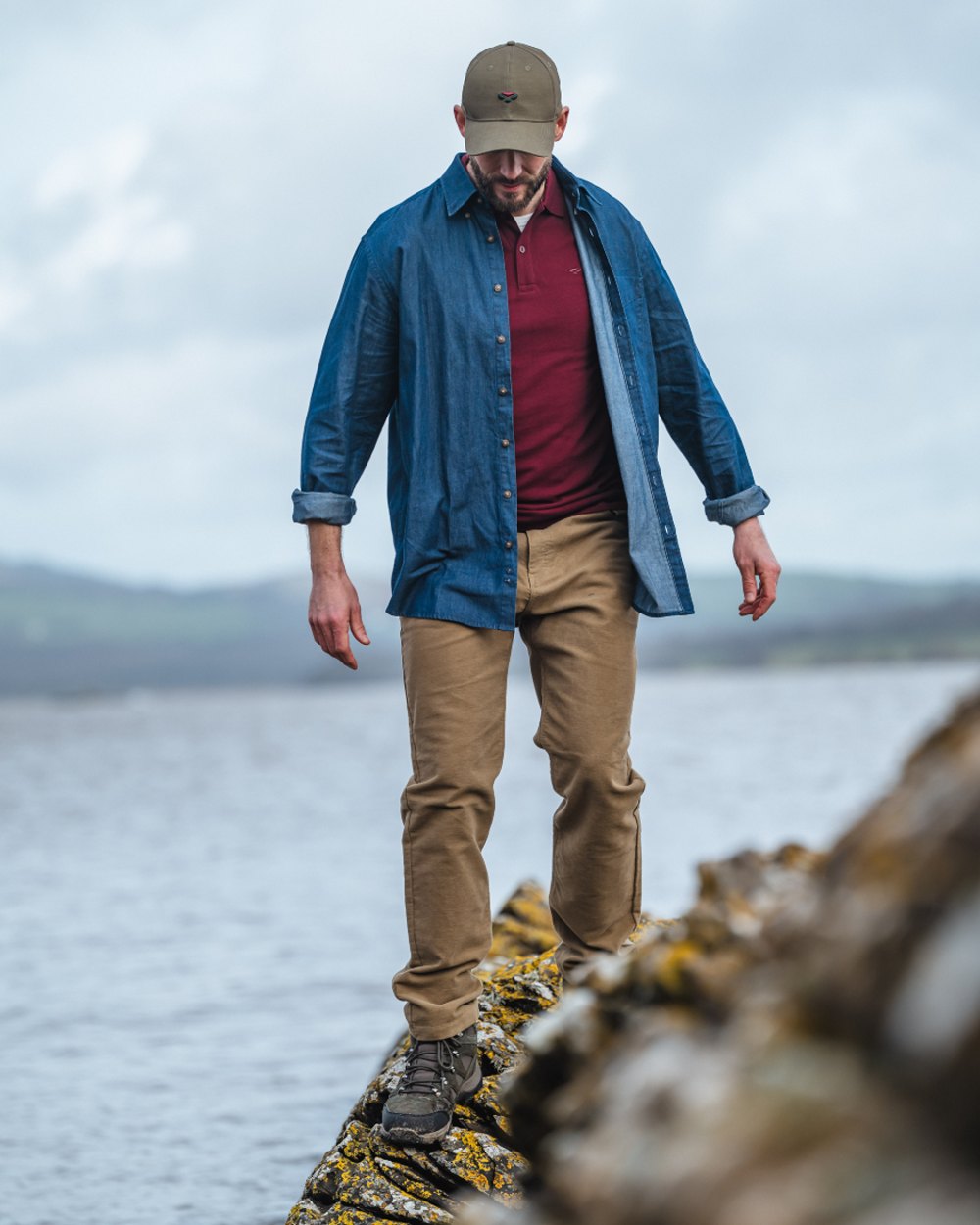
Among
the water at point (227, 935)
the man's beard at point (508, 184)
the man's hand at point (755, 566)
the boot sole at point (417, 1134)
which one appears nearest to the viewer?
the boot sole at point (417, 1134)

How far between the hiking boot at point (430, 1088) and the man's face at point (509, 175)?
2.58 meters

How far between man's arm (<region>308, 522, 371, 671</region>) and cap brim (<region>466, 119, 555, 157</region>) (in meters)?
1.27

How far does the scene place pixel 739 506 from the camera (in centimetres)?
551

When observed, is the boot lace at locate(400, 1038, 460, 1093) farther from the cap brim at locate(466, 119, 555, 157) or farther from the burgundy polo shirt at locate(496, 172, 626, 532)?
the cap brim at locate(466, 119, 555, 157)

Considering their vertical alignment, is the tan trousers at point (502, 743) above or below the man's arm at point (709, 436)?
below

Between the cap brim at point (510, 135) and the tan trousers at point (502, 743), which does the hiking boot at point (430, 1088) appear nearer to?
the tan trousers at point (502, 743)

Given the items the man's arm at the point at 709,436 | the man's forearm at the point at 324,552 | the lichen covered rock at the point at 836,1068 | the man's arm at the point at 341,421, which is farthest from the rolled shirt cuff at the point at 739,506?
the lichen covered rock at the point at 836,1068

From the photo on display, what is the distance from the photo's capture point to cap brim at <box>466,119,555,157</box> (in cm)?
491

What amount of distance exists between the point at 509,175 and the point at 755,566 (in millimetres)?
1519

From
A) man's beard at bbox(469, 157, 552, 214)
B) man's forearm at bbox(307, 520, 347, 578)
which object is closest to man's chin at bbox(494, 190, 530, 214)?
man's beard at bbox(469, 157, 552, 214)

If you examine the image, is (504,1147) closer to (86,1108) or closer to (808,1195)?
(808,1195)

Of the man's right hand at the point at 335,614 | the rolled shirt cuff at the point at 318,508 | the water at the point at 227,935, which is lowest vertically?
the water at the point at 227,935

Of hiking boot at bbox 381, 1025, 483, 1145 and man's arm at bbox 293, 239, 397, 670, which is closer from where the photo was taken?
hiking boot at bbox 381, 1025, 483, 1145

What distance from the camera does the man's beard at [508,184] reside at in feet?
16.5
